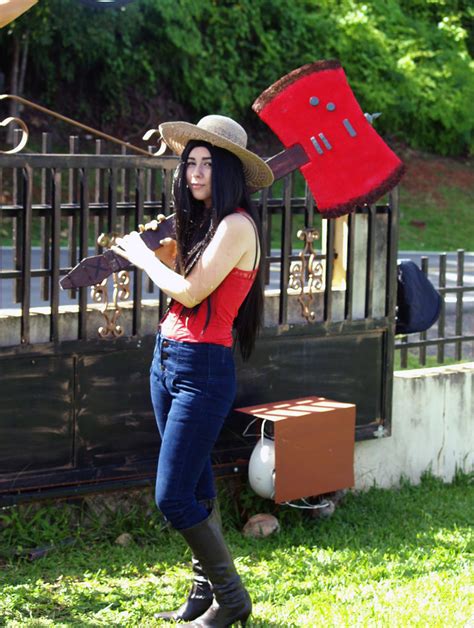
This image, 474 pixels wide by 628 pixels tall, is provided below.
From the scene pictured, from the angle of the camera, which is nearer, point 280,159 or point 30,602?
point 30,602

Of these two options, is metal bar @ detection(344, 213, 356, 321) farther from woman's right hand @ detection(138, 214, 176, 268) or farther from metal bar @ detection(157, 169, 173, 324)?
woman's right hand @ detection(138, 214, 176, 268)

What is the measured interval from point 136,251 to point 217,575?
1268mm

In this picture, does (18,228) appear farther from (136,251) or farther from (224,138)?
(224,138)

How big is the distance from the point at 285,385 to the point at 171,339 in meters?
1.94

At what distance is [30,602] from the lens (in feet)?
15.4

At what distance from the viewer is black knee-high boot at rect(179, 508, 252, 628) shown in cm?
430

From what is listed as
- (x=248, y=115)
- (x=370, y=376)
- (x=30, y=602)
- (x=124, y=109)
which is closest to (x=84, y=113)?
(x=124, y=109)

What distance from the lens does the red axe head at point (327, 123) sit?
539cm

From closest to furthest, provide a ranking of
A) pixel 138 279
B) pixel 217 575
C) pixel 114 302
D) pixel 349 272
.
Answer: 1. pixel 217 575
2. pixel 114 302
3. pixel 138 279
4. pixel 349 272

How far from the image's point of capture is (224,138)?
13.6ft

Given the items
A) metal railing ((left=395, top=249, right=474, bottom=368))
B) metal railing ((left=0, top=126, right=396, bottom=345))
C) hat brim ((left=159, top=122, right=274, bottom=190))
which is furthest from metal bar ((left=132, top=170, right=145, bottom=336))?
metal railing ((left=395, top=249, right=474, bottom=368))

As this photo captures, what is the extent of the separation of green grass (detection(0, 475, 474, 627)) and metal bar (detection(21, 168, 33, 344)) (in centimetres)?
86

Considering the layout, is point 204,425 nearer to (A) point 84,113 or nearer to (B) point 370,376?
(B) point 370,376

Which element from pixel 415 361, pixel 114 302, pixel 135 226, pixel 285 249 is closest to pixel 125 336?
pixel 114 302
